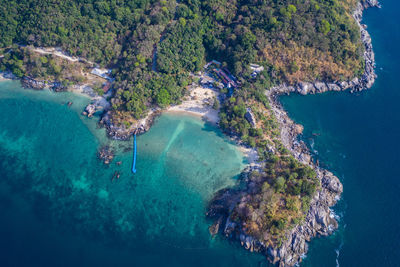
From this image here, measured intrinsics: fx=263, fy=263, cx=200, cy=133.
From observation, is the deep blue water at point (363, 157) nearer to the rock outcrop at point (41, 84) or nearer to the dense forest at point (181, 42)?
the dense forest at point (181, 42)

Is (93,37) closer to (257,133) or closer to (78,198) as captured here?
(78,198)

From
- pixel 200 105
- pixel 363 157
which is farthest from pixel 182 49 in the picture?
pixel 363 157

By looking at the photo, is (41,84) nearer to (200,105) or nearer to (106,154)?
(106,154)

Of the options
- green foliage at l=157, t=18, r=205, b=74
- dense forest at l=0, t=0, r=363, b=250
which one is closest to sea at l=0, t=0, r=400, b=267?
dense forest at l=0, t=0, r=363, b=250

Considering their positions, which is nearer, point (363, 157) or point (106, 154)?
point (106, 154)

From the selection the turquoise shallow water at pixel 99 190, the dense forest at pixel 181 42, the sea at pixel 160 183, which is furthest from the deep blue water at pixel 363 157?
the turquoise shallow water at pixel 99 190

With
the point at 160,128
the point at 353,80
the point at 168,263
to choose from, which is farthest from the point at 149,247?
the point at 353,80
